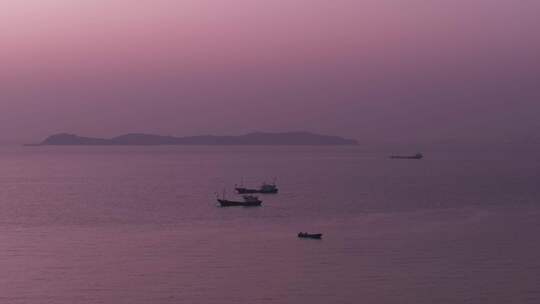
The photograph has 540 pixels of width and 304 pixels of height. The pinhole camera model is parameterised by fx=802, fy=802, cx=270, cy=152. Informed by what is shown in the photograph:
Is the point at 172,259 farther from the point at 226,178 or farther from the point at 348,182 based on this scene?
the point at 226,178

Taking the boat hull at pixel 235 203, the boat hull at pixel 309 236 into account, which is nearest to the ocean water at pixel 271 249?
the boat hull at pixel 309 236

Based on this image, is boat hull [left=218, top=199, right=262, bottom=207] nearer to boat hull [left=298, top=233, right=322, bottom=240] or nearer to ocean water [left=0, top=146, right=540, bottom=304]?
ocean water [left=0, top=146, right=540, bottom=304]

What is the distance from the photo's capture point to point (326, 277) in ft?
117

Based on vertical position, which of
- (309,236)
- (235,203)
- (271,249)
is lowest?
(271,249)

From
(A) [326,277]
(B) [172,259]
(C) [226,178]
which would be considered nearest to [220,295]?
(A) [326,277]

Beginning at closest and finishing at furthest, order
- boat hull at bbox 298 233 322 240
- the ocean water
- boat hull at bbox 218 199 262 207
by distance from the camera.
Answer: the ocean water, boat hull at bbox 298 233 322 240, boat hull at bbox 218 199 262 207

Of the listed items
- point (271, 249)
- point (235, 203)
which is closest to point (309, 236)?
point (271, 249)

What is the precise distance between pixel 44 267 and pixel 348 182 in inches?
2831

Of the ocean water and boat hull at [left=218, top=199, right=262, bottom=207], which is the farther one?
boat hull at [left=218, top=199, right=262, bottom=207]

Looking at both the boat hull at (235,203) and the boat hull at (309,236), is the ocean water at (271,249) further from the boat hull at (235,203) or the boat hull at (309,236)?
the boat hull at (235,203)

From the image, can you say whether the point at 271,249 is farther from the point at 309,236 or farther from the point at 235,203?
the point at 235,203

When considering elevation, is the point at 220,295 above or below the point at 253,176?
below

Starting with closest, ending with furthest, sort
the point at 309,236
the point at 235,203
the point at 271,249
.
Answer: the point at 271,249
the point at 309,236
the point at 235,203

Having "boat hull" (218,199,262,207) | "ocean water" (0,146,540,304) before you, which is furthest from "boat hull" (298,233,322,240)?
"boat hull" (218,199,262,207)
